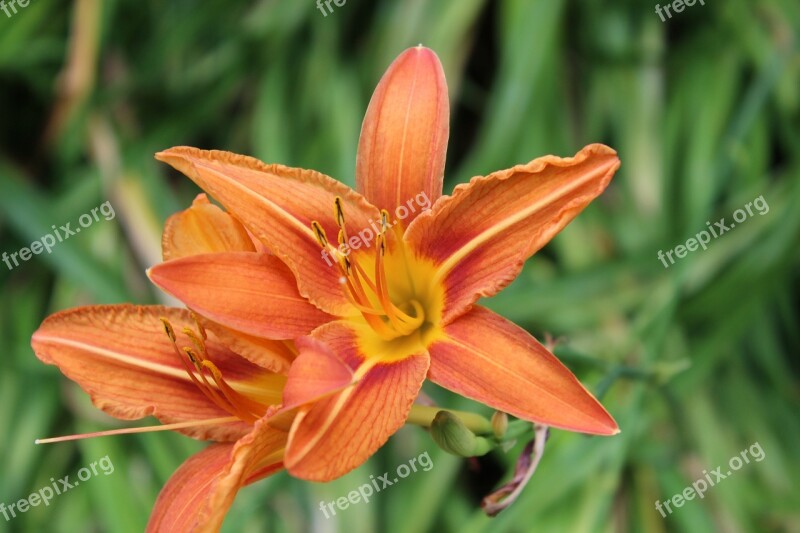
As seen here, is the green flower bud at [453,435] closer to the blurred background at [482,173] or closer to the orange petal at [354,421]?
the orange petal at [354,421]

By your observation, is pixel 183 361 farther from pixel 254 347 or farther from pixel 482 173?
pixel 482 173

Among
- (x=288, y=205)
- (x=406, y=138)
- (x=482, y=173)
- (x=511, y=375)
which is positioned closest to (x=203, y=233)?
(x=288, y=205)

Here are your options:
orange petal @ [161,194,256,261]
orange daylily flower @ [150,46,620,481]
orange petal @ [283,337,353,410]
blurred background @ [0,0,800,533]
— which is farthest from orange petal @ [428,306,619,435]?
blurred background @ [0,0,800,533]

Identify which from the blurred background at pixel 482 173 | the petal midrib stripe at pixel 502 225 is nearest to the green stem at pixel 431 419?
the petal midrib stripe at pixel 502 225

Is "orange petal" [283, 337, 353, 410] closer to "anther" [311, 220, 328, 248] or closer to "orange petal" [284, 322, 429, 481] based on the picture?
"orange petal" [284, 322, 429, 481]

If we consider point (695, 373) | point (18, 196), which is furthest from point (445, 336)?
point (18, 196)

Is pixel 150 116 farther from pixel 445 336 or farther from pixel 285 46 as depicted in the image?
pixel 445 336
